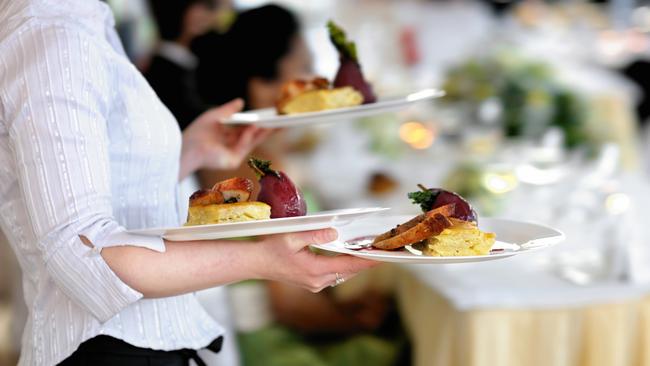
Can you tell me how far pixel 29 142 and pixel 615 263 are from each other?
56.9 inches

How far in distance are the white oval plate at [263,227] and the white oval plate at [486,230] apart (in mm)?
61

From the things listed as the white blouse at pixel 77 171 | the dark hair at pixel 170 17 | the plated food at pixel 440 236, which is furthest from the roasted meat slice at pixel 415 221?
the dark hair at pixel 170 17

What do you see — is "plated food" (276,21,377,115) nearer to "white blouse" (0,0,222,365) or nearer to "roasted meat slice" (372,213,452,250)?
"white blouse" (0,0,222,365)

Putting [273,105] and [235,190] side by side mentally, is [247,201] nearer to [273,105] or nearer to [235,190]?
[235,190]

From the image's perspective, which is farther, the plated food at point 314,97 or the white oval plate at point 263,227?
the plated food at point 314,97

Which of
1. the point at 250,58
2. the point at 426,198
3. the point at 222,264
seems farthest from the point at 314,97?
the point at 250,58

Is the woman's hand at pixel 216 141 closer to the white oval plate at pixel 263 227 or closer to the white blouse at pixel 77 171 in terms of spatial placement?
the white blouse at pixel 77 171

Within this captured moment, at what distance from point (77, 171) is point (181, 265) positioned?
16 cm

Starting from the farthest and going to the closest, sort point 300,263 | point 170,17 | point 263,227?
point 170,17 → point 300,263 → point 263,227

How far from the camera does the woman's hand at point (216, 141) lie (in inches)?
62.5

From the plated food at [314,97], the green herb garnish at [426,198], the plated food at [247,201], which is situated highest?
the plated food at [314,97]

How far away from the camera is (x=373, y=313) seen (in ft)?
9.47

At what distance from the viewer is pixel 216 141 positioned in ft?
5.28

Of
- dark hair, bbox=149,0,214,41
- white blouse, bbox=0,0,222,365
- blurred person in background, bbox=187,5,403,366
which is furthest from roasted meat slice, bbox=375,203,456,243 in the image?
dark hair, bbox=149,0,214,41
